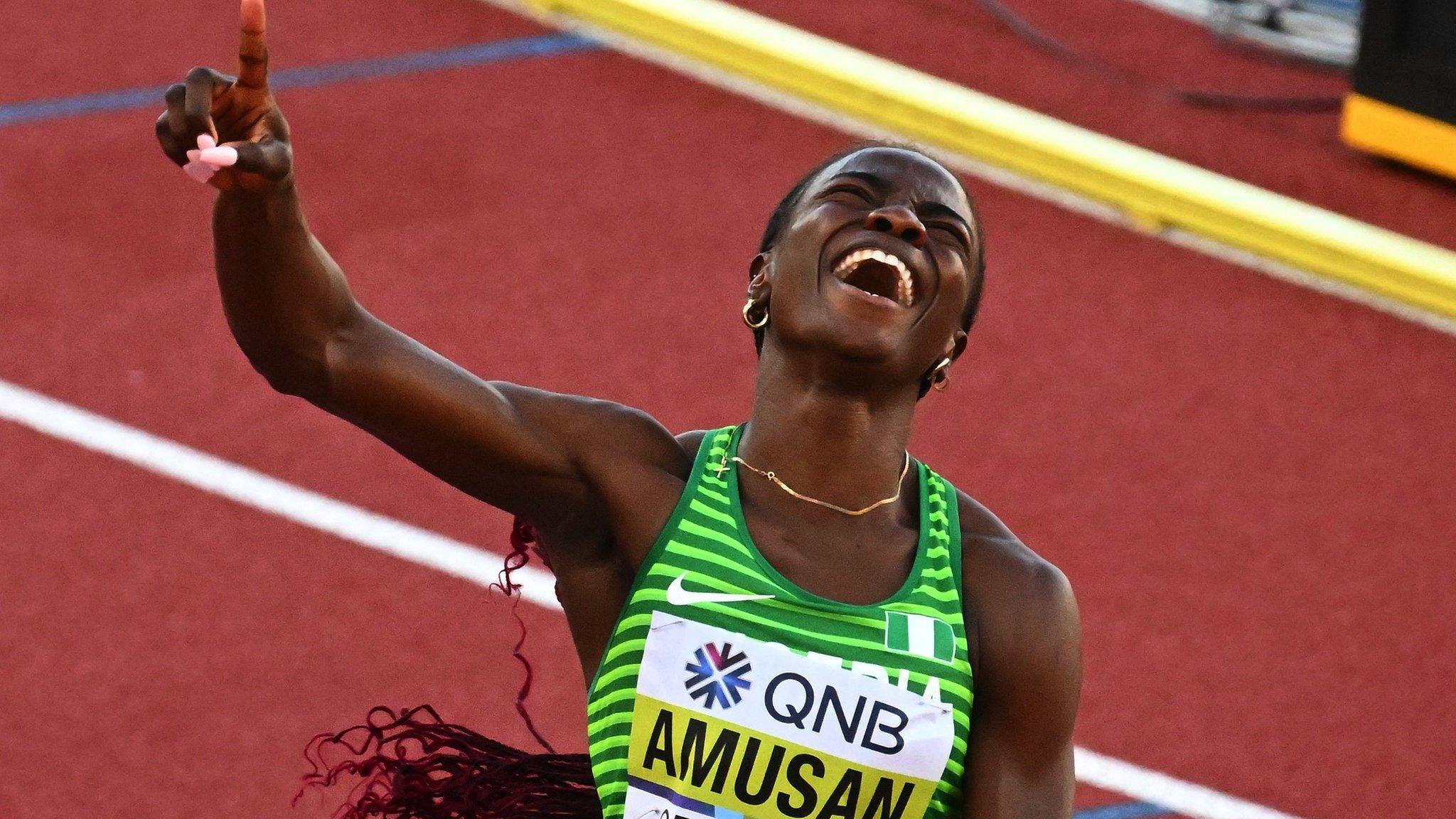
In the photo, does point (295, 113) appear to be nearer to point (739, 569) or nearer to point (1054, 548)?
point (1054, 548)

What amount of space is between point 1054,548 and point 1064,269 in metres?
1.22

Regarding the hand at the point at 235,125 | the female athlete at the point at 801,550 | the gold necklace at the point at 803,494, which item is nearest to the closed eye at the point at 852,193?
the female athlete at the point at 801,550

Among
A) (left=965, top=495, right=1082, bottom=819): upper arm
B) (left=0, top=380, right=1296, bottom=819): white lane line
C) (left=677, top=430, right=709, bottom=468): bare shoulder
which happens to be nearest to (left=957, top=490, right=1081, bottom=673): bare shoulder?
(left=965, top=495, right=1082, bottom=819): upper arm

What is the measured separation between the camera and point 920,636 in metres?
2.79

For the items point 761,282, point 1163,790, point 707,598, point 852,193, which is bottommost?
point 1163,790

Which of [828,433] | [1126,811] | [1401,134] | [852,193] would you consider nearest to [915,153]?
[852,193]

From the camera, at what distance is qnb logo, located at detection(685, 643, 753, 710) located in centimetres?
276

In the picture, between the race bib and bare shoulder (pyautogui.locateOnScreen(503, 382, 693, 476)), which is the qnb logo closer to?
the race bib

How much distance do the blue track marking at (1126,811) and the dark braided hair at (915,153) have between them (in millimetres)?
1855

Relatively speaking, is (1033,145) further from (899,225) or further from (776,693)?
(776,693)

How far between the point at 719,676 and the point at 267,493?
259 centimetres

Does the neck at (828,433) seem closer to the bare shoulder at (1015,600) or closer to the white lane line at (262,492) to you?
the bare shoulder at (1015,600)

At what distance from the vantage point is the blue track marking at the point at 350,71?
6.42m

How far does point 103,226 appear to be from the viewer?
5938mm
